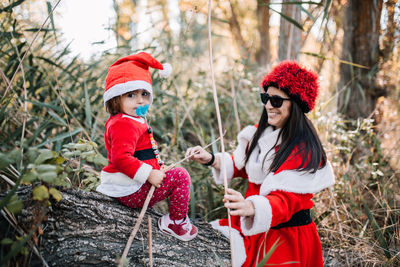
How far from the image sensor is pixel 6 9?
1.73 m

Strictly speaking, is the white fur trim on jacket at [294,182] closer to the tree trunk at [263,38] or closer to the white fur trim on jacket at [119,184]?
the white fur trim on jacket at [119,184]

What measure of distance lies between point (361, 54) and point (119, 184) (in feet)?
9.48

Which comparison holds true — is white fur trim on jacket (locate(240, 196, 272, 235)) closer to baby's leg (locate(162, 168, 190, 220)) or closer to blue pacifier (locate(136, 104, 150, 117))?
baby's leg (locate(162, 168, 190, 220))

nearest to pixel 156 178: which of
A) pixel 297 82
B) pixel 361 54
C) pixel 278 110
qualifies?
pixel 278 110

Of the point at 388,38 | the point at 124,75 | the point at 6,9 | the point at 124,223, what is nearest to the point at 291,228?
the point at 124,223

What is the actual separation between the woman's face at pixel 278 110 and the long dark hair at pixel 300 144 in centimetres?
2

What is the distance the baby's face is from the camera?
57.4 inches

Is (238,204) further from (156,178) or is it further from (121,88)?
(121,88)

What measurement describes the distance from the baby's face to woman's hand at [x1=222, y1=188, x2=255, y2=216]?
649 mm

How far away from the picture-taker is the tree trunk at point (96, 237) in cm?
117

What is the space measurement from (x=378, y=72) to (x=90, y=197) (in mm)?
3074

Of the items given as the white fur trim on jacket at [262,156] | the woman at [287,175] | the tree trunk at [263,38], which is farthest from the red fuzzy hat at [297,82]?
the tree trunk at [263,38]

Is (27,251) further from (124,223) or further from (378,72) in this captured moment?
(378,72)

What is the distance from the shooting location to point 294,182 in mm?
1490
